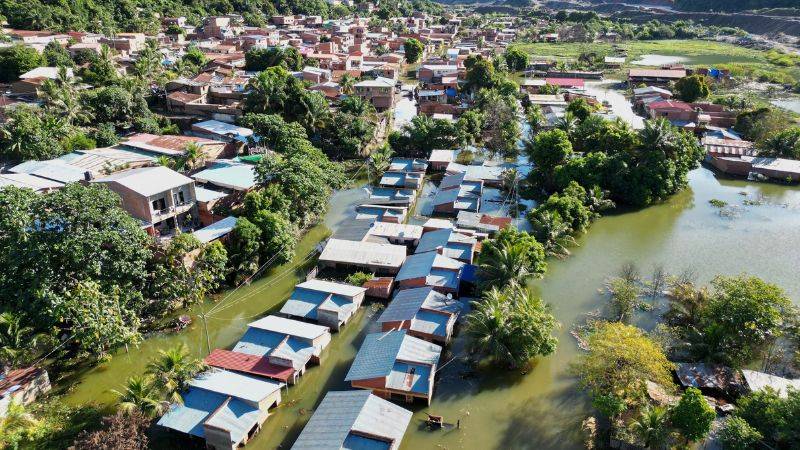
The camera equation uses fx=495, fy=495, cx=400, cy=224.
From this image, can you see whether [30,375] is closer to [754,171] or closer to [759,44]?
[754,171]

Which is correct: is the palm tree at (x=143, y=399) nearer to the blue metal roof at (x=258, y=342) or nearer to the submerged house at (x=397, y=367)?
the blue metal roof at (x=258, y=342)

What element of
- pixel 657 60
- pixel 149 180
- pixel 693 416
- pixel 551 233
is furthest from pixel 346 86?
pixel 657 60

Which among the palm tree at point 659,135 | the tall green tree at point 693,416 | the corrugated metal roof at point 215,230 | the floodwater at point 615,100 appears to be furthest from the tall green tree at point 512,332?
the floodwater at point 615,100

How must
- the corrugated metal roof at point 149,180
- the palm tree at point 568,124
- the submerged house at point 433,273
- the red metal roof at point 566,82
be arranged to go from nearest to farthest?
1. the submerged house at point 433,273
2. the corrugated metal roof at point 149,180
3. the palm tree at point 568,124
4. the red metal roof at point 566,82

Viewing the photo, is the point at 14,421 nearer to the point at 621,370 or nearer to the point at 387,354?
the point at 387,354

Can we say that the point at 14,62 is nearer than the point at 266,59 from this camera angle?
Yes

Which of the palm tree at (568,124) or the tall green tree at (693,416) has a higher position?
the palm tree at (568,124)

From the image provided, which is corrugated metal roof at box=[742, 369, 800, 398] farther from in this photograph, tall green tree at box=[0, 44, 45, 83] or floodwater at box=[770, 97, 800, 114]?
tall green tree at box=[0, 44, 45, 83]

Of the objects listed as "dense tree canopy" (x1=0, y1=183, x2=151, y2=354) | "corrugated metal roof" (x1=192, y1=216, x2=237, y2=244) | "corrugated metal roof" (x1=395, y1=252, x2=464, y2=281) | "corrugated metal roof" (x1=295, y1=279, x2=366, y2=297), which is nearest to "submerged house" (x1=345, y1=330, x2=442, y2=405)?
"corrugated metal roof" (x1=295, y1=279, x2=366, y2=297)
